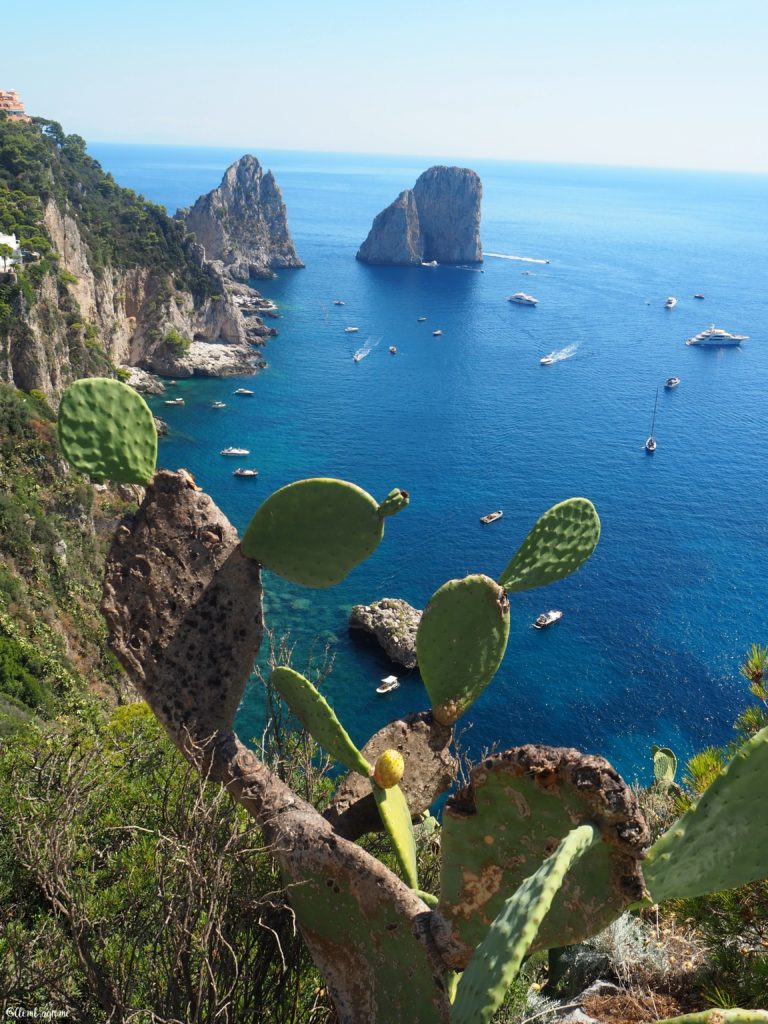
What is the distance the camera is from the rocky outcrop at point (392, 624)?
27.1m

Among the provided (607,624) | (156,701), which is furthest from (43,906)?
(607,624)

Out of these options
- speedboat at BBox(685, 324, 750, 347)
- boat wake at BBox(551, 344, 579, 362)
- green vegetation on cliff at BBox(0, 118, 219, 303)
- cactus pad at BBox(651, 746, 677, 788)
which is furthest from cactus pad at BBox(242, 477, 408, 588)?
speedboat at BBox(685, 324, 750, 347)

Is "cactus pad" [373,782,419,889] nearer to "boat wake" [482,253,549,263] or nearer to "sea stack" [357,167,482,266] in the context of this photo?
"sea stack" [357,167,482,266]

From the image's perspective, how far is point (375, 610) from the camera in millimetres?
28391

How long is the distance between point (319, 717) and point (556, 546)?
1641 millimetres

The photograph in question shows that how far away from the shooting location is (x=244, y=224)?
296ft

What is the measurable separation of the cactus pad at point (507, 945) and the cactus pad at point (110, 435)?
2.85 metres

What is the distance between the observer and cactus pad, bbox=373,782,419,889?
4.06 meters

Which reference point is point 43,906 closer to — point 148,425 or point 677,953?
point 148,425

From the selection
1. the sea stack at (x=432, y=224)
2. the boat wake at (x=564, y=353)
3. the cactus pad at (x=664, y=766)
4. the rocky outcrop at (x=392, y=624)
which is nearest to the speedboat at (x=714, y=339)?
the boat wake at (x=564, y=353)

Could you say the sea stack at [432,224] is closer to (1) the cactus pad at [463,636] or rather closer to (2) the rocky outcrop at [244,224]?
(2) the rocky outcrop at [244,224]

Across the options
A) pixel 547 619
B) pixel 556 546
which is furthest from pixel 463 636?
pixel 547 619

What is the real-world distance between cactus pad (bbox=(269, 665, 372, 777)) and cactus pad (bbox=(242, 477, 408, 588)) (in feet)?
1.80

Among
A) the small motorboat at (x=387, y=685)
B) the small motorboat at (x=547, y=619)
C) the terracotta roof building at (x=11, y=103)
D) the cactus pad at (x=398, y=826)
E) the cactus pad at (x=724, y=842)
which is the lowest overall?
the small motorboat at (x=387, y=685)
